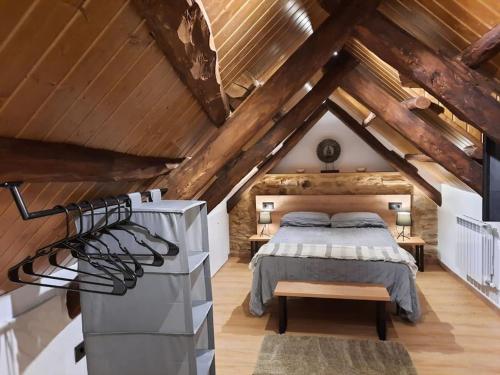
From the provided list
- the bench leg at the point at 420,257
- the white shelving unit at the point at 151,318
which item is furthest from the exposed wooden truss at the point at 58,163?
the bench leg at the point at 420,257

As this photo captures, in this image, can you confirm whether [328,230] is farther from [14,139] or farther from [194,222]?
[14,139]

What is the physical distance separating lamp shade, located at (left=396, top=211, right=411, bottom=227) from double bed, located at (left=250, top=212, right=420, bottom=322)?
971 mm

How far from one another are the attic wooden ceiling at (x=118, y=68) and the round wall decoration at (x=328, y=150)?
3445 millimetres

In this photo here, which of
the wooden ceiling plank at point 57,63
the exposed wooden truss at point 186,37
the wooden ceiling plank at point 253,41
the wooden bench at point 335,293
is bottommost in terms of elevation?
the wooden bench at point 335,293

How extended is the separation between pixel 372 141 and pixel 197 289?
13.5 feet

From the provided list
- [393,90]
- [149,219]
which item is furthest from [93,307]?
[393,90]

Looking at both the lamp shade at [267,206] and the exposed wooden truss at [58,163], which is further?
the lamp shade at [267,206]

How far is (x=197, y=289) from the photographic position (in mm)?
2086

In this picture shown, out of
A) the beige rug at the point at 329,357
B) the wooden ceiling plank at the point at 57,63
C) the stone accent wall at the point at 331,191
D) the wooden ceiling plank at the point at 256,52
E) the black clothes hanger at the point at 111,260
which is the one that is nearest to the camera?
the wooden ceiling plank at the point at 57,63

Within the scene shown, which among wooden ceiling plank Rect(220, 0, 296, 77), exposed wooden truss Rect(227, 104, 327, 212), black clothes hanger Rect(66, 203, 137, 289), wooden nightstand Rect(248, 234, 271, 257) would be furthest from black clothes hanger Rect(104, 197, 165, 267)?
wooden nightstand Rect(248, 234, 271, 257)

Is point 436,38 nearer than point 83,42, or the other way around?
point 83,42

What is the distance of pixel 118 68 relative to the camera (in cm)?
113

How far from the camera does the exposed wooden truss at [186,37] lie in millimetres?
958

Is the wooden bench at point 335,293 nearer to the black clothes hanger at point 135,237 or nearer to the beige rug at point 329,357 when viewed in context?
the beige rug at point 329,357
